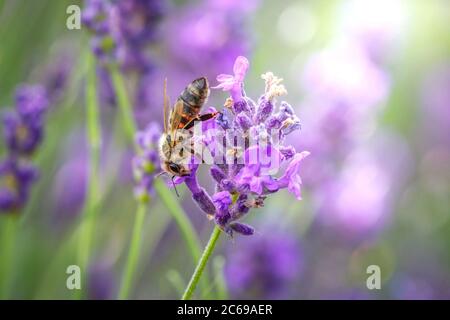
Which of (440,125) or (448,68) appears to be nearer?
(440,125)

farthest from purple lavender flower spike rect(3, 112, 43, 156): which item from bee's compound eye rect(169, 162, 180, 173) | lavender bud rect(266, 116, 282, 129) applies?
lavender bud rect(266, 116, 282, 129)

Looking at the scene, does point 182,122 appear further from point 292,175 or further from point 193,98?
point 292,175

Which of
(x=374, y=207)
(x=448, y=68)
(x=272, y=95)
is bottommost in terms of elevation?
(x=272, y=95)

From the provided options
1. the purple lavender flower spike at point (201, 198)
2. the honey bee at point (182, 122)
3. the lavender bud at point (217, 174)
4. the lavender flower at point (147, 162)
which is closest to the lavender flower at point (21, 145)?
the lavender flower at point (147, 162)

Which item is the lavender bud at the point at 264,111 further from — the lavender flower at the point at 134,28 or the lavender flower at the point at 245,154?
the lavender flower at the point at 134,28

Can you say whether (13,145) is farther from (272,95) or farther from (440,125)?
(440,125)

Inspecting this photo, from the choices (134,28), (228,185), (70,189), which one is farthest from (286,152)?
(70,189)
